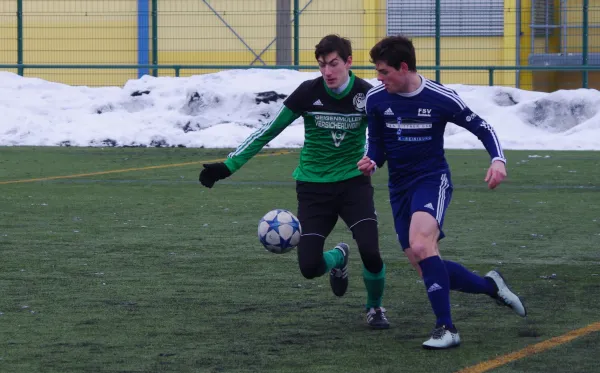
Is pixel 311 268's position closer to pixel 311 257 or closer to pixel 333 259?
pixel 311 257

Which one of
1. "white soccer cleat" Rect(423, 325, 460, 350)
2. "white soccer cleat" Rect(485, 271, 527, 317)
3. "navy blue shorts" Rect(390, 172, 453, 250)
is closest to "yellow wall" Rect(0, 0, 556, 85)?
"white soccer cleat" Rect(485, 271, 527, 317)

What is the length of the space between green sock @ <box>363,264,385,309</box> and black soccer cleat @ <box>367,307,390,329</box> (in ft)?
0.12

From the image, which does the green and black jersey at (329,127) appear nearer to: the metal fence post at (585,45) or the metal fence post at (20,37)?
the metal fence post at (585,45)

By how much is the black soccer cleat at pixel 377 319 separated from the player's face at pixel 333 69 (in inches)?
51.0

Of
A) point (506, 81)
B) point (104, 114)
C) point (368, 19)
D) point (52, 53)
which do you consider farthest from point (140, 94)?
point (506, 81)

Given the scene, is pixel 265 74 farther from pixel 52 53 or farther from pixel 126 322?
pixel 126 322

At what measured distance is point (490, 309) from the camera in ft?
23.2

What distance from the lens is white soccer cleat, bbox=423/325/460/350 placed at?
19.4 feet

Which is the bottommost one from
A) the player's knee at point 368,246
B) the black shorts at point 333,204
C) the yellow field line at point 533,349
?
the yellow field line at point 533,349

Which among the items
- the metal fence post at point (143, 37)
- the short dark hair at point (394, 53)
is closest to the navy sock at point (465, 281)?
the short dark hair at point (394, 53)

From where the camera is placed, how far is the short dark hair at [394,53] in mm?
6195

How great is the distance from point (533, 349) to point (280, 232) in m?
1.70

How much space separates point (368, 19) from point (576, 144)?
6712 millimetres

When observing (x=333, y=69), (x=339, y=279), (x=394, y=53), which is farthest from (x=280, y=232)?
(x=394, y=53)
